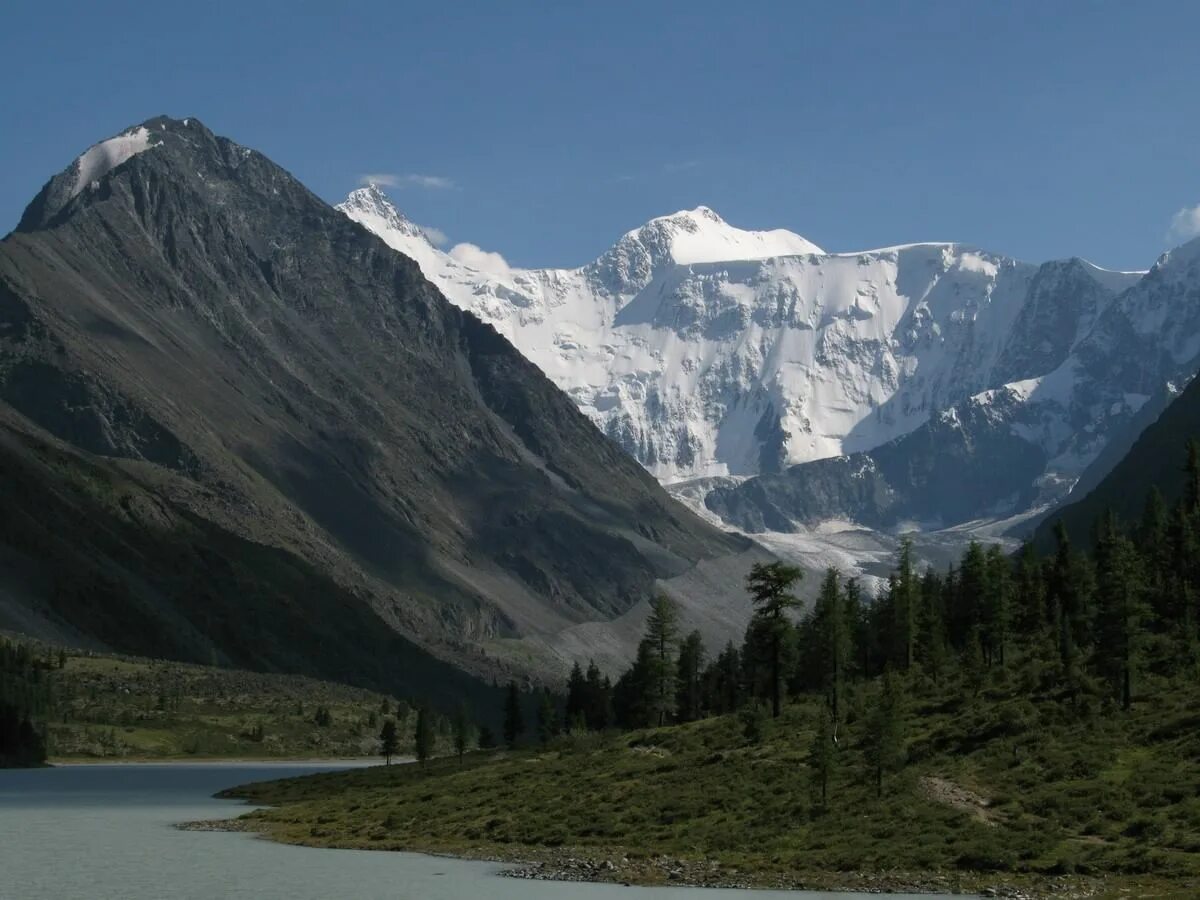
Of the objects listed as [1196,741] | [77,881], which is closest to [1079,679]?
[1196,741]

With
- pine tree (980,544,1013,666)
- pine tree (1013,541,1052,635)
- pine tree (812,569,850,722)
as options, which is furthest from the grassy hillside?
pine tree (1013,541,1052,635)

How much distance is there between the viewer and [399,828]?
111938 millimetres

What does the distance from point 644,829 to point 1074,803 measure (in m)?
24.6

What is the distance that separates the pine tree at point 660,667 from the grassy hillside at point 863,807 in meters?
31.0

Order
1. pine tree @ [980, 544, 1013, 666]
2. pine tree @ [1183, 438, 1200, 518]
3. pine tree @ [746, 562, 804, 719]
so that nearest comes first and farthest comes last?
pine tree @ [746, 562, 804, 719], pine tree @ [980, 544, 1013, 666], pine tree @ [1183, 438, 1200, 518]

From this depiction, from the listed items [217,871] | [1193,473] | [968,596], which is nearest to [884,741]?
[217,871]

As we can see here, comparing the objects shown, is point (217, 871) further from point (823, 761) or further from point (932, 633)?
point (932, 633)

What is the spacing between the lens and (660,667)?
160875mm

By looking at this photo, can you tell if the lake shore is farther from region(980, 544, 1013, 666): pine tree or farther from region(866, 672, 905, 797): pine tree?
region(980, 544, 1013, 666): pine tree

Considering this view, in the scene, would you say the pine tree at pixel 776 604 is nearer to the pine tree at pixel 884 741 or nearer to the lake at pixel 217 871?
the pine tree at pixel 884 741

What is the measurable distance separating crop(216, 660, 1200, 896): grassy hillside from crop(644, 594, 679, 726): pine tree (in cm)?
3103

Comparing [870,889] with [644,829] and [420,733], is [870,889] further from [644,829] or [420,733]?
[420,733]

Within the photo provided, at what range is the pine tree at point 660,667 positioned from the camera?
161625mm

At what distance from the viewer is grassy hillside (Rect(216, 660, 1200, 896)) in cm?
8100
